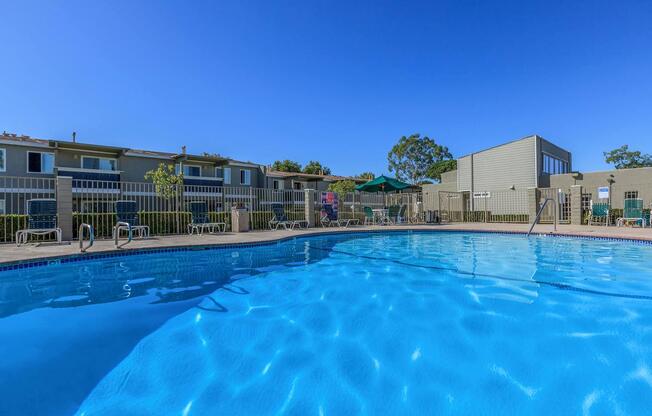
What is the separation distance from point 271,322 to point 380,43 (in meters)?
14.8

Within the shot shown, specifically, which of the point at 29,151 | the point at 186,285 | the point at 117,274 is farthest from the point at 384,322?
the point at 29,151

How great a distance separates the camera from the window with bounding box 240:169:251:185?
2823 cm

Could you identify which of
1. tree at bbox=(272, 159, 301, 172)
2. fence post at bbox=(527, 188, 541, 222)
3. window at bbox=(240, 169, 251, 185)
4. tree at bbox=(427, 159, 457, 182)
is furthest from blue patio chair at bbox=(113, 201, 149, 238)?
tree at bbox=(427, 159, 457, 182)

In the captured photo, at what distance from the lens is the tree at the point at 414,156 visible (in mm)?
42656

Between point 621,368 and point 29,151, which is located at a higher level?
point 29,151


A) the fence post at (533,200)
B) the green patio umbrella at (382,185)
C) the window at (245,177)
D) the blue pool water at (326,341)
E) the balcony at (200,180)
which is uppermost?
the window at (245,177)

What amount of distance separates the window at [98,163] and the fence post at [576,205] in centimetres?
2647

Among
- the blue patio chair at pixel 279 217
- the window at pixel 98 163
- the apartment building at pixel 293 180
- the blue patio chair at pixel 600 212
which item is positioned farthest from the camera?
the apartment building at pixel 293 180

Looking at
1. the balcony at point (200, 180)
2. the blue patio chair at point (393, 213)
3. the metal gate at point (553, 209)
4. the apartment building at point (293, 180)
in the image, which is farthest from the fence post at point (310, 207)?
the apartment building at point (293, 180)

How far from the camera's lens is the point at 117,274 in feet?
18.7

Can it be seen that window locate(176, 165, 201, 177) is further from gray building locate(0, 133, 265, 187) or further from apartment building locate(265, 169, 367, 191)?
apartment building locate(265, 169, 367, 191)

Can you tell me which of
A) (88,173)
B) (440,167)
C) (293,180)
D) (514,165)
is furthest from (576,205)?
(440,167)

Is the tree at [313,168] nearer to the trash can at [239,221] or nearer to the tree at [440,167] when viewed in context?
the tree at [440,167]

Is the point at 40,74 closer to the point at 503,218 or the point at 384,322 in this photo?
the point at 384,322
